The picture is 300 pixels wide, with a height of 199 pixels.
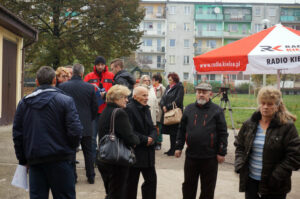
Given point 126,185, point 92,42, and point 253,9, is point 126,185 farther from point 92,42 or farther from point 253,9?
point 253,9

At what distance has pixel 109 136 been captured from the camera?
440 centimetres

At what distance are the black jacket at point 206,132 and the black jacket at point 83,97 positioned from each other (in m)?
2.10

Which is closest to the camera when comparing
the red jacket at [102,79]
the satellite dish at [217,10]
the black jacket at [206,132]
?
the black jacket at [206,132]

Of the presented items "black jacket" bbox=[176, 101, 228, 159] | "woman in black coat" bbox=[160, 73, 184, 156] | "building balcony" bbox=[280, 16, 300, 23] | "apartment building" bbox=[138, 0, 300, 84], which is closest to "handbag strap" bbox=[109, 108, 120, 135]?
"black jacket" bbox=[176, 101, 228, 159]

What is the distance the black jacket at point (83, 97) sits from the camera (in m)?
6.23

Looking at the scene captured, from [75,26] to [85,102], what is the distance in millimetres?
19021

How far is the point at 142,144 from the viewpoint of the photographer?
16.0ft

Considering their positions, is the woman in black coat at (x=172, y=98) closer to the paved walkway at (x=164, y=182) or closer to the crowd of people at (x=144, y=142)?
the paved walkway at (x=164, y=182)

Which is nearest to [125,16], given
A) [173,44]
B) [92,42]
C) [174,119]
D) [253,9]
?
[92,42]

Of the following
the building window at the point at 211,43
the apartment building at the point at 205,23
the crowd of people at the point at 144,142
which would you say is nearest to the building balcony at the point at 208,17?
the apartment building at the point at 205,23

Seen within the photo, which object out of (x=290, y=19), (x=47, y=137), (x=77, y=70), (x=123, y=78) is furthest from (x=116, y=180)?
(x=290, y=19)

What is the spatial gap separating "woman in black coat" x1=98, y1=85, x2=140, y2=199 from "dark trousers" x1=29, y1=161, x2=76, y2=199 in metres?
0.67

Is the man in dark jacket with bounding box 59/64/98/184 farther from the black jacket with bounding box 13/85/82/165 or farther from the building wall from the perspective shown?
the building wall

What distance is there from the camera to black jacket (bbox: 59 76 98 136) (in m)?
6.23
